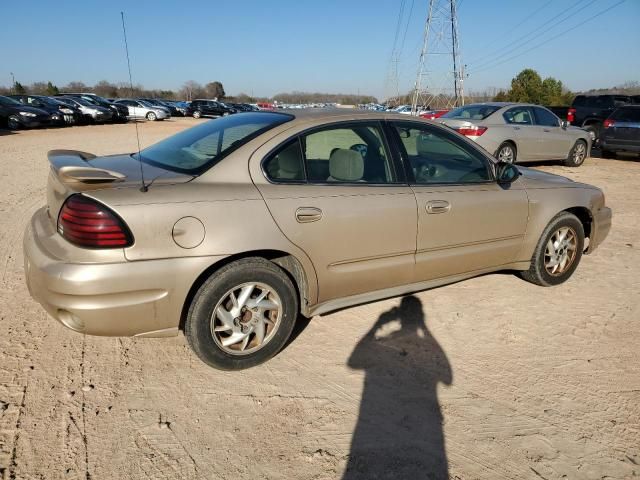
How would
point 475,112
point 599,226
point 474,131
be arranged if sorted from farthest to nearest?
point 475,112 < point 474,131 < point 599,226

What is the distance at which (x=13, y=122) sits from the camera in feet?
68.1

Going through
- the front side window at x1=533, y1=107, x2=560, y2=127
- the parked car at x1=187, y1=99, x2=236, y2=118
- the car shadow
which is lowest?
the car shadow

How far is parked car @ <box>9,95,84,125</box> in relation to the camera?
76.9ft

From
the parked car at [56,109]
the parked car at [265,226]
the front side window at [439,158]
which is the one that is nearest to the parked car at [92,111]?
the parked car at [56,109]

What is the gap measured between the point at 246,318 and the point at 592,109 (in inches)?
810

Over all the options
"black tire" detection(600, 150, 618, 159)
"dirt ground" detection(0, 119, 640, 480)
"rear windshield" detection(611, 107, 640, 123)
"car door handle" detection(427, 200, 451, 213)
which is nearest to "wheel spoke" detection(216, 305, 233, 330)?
"dirt ground" detection(0, 119, 640, 480)

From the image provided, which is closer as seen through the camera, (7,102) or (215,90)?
(7,102)

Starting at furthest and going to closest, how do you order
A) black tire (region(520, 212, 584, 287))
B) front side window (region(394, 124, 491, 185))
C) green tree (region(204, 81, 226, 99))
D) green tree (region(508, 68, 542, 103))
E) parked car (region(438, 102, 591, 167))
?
green tree (region(204, 81, 226, 99)), green tree (region(508, 68, 542, 103)), parked car (region(438, 102, 591, 167)), black tire (region(520, 212, 584, 287)), front side window (region(394, 124, 491, 185))

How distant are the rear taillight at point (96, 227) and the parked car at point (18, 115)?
893 inches

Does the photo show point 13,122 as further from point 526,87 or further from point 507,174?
point 526,87

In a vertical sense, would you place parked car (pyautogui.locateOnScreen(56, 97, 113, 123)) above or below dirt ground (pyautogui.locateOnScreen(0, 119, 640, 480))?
above

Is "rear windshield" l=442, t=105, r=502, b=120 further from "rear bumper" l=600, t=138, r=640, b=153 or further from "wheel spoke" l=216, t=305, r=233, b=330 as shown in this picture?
"wheel spoke" l=216, t=305, r=233, b=330

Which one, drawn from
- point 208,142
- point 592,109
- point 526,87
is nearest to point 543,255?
point 208,142

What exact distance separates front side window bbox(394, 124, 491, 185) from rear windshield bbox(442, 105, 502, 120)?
24.5ft
